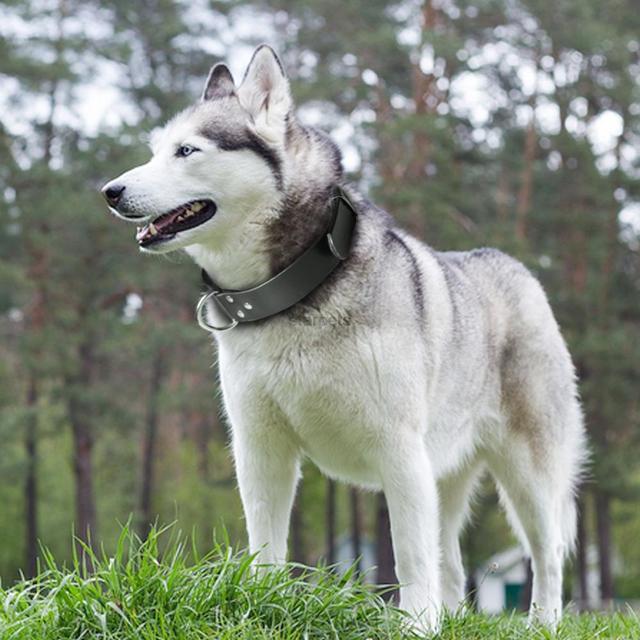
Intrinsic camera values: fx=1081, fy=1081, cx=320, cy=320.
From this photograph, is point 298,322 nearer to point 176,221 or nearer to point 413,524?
point 176,221

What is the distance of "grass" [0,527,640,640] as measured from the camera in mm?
3592

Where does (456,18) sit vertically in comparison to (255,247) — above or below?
above

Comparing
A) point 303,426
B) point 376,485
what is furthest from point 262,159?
point 376,485

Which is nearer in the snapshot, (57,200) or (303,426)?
(303,426)

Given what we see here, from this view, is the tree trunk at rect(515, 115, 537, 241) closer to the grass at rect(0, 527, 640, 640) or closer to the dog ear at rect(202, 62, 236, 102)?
the dog ear at rect(202, 62, 236, 102)

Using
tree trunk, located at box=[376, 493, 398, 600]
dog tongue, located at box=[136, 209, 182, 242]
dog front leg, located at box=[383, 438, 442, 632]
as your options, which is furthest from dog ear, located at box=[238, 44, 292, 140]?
tree trunk, located at box=[376, 493, 398, 600]

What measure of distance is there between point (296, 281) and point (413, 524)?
1077 mm

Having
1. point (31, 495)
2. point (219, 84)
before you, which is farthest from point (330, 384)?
point (31, 495)

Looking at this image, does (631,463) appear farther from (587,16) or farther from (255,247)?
(255,247)

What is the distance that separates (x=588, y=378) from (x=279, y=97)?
20.5 m

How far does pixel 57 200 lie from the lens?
852 inches

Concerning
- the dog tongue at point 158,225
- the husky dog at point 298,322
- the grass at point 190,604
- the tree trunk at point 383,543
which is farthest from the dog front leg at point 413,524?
the tree trunk at point 383,543

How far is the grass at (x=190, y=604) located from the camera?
3.59m

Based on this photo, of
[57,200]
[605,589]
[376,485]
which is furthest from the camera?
[605,589]
